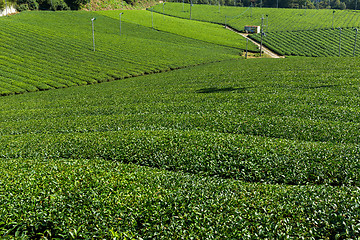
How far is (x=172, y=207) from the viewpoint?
42.7ft

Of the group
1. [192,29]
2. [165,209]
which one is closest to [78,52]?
[192,29]

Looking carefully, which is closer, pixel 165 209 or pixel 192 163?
pixel 165 209

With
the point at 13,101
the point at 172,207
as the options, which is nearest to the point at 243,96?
the point at 172,207

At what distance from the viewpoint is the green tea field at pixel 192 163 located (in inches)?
477

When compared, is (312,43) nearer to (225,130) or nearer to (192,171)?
(225,130)

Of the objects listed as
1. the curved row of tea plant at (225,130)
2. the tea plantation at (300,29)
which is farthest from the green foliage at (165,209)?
the tea plantation at (300,29)

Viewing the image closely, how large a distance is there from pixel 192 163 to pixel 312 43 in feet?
430

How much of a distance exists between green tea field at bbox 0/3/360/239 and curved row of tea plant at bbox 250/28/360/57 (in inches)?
2906

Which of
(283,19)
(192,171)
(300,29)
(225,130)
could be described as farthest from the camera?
(283,19)

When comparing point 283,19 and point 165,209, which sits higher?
point 283,19

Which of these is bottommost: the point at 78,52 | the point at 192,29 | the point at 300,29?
the point at 78,52

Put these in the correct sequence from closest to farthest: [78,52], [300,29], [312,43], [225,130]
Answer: [225,130] → [78,52] → [312,43] → [300,29]

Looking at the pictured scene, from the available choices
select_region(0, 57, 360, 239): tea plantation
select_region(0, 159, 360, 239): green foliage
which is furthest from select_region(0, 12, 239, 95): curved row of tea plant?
select_region(0, 159, 360, 239): green foliage

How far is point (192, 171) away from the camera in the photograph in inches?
732
